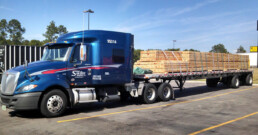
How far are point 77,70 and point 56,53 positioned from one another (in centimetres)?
104

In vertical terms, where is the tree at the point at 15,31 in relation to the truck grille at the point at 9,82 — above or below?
above

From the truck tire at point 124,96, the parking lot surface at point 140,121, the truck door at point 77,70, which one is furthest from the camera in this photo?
the truck tire at point 124,96

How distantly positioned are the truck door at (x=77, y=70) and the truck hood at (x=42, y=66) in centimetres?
33

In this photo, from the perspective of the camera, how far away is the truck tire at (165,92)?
37.6ft

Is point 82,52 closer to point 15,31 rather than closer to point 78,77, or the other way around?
point 78,77

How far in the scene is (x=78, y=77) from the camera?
346 inches

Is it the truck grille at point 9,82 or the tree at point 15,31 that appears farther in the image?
the tree at point 15,31

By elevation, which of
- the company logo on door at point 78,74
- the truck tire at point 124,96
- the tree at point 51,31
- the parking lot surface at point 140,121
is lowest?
the parking lot surface at point 140,121

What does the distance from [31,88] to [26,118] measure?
1151 mm

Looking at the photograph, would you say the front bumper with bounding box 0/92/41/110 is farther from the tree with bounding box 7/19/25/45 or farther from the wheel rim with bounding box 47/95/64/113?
the tree with bounding box 7/19/25/45

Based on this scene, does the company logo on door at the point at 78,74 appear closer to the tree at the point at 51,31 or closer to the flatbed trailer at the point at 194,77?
the flatbed trailer at the point at 194,77

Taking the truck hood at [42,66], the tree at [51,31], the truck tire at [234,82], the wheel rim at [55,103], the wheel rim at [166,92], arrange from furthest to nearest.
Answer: the tree at [51,31] < the truck tire at [234,82] < the wheel rim at [166,92] < the wheel rim at [55,103] < the truck hood at [42,66]

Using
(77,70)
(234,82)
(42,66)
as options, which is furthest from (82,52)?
(234,82)

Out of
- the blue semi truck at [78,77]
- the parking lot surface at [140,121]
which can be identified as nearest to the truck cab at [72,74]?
the blue semi truck at [78,77]
